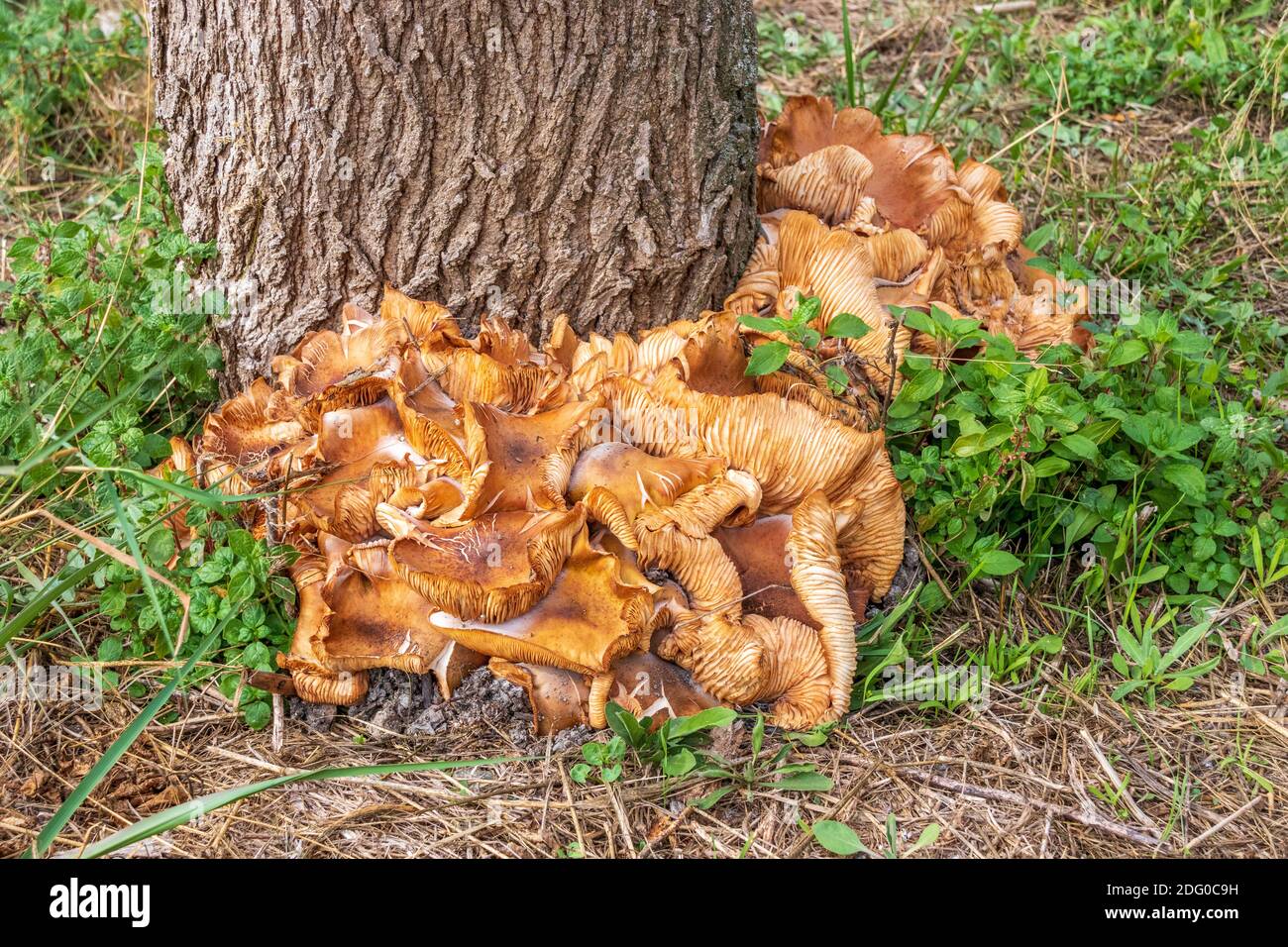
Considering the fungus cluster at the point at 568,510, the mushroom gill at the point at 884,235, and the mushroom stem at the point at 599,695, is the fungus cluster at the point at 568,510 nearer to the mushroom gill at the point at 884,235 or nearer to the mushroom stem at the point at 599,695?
the mushroom stem at the point at 599,695

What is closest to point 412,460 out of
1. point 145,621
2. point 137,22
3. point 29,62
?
point 145,621

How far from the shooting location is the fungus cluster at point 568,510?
2.66 m

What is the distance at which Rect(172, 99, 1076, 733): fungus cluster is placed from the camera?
266 centimetres

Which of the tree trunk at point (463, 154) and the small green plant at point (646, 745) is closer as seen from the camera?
the small green plant at point (646, 745)

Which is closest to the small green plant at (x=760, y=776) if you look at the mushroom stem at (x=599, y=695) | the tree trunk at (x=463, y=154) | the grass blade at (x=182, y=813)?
the mushroom stem at (x=599, y=695)

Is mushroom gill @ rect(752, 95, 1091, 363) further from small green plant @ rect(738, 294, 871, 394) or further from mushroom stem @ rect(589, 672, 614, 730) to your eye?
mushroom stem @ rect(589, 672, 614, 730)

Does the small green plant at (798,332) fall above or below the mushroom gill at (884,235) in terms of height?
below

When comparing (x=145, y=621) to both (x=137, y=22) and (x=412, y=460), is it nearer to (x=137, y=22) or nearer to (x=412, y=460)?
(x=412, y=460)

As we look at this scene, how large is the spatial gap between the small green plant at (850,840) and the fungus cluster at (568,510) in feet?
1.05

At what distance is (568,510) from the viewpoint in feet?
8.78

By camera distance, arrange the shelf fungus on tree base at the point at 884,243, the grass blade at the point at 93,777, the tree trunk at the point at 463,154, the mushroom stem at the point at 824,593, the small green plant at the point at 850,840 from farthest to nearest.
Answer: the shelf fungus on tree base at the point at 884,243 → the tree trunk at the point at 463,154 → the mushroom stem at the point at 824,593 → the small green plant at the point at 850,840 → the grass blade at the point at 93,777

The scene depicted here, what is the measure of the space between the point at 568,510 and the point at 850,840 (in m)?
1.05

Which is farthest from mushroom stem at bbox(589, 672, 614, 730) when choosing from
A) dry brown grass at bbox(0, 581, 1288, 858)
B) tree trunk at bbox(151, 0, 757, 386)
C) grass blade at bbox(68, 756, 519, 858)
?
tree trunk at bbox(151, 0, 757, 386)

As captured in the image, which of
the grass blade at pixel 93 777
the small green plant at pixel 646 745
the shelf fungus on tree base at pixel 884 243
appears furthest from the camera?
the shelf fungus on tree base at pixel 884 243
